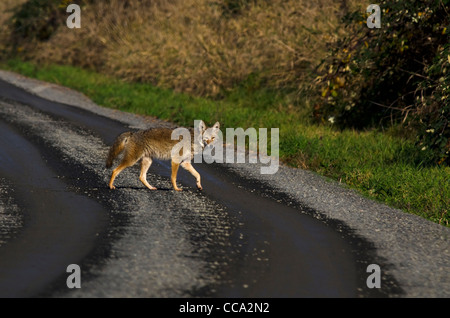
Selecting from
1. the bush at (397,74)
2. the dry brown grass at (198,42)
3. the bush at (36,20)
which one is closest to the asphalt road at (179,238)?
the bush at (397,74)

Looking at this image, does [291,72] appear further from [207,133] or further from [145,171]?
[145,171]

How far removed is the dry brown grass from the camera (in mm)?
21641

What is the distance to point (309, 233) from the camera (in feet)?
30.2

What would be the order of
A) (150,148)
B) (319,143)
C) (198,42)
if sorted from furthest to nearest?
(198,42) < (319,143) < (150,148)

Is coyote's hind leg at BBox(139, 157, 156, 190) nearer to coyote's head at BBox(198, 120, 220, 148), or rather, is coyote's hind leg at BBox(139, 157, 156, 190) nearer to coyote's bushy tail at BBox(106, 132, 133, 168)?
coyote's bushy tail at BBox(106, 132, 133, 168)

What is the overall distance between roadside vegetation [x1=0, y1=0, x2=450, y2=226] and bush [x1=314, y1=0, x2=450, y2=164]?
34 millimetres

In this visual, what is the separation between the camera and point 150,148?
11.4 metres

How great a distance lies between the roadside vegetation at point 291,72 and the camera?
44.3 feet

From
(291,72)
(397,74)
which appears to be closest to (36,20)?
(291,72)

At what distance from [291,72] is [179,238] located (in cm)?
1318

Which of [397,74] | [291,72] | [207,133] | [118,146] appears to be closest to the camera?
[118,146]

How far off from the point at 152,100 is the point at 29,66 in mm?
11528

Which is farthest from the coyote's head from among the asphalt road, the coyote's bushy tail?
the coyote's bushy tail
